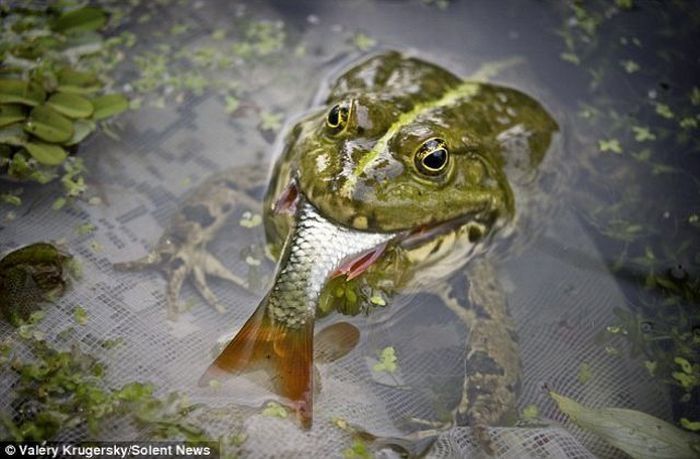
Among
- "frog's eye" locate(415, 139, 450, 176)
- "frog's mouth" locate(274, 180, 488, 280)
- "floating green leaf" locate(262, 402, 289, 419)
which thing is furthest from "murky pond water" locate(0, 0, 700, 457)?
"frog's eye" locate(415, 139, 450, 176)

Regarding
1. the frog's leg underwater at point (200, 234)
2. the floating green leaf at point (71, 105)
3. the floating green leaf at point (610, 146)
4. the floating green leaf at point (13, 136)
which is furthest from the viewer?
the floating green leaf at point (610, 146)

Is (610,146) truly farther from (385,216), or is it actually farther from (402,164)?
(385,216)

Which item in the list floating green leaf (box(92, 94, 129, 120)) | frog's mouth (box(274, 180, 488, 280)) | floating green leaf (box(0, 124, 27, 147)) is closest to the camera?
frog's mouth (box(274, 180, 488, 280))

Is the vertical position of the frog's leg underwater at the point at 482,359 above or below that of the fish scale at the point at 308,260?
below

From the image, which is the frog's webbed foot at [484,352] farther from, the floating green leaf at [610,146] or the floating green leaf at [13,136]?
the floating green leaf at [13,136]

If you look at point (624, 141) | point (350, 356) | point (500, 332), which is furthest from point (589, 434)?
point (624, 141)

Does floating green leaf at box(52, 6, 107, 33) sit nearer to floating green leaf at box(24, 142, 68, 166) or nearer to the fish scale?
floating green leaf at box(24, 142, 68, 166)

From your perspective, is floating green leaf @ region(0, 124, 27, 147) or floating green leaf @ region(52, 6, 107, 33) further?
floating green leaf @ region(52, 6, 107, 33)

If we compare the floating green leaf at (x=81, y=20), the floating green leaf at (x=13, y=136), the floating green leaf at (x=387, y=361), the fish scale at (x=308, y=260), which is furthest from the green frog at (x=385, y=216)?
the floating green leaf at (x=81, y=20)

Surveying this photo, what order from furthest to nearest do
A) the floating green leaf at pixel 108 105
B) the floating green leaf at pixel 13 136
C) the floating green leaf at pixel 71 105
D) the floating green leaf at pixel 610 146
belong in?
the floating green leaf at pixel 610 146 < the floating green leaf at pixel 108 105 < the floating green leaf at pixel 71 105 < the floating green leaf at pixel 13 136
